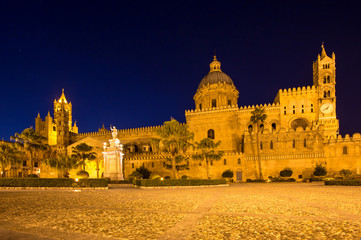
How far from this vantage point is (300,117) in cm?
4859

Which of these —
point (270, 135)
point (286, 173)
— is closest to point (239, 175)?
point (286, 173)

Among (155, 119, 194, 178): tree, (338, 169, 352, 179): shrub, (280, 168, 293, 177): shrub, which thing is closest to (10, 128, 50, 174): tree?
(155, 119, 194, 178): tree

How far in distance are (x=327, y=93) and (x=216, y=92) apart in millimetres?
20451

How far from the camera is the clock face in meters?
47.2

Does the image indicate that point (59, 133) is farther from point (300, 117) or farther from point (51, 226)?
point (51, 226)

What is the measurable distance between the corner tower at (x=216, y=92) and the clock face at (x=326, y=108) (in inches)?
653

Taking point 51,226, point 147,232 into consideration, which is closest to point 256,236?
point 147,232

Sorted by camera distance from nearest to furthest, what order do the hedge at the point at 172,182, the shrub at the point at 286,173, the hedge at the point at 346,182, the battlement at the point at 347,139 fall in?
the hedge at the point at 346,182 < the hedge at the point at 172,182 < the battlement at the point at 347,139 < the shrub at the point at 286,173

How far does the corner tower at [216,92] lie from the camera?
54.9 m

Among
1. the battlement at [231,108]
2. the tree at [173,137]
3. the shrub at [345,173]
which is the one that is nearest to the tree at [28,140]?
the tree at [173,137]

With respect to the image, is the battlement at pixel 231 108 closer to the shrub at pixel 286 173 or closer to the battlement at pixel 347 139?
the battlement at pixel 347 139

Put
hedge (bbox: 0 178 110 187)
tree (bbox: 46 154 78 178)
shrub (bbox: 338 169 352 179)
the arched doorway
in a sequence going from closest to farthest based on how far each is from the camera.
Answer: hedge (bbox: 0 178 110 187) < shrub (bbox: 338 169 352 179) < tree (bbox: 46 154 78 178) < the arched doorway

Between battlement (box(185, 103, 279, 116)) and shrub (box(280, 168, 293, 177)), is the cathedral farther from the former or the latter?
shrub (box(280, 168, 293, 177))

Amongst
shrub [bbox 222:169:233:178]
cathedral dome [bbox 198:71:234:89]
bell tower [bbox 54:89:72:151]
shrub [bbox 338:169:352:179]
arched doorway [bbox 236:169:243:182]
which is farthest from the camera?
bell tower [bbox 54:89:72:151]
